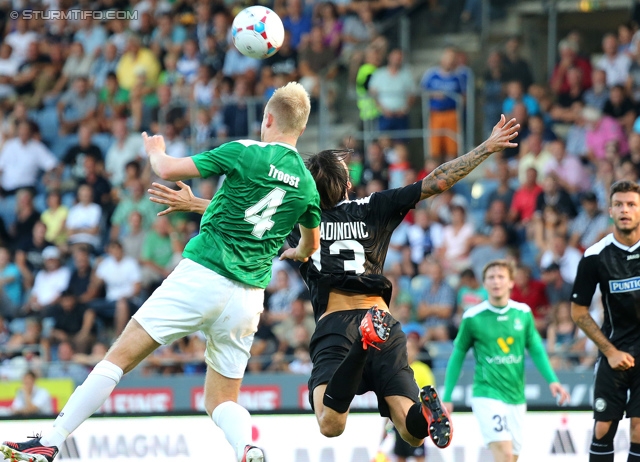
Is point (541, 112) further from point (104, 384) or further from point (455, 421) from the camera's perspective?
point (104, 384)

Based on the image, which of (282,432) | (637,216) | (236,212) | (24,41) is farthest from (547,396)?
(24,41)

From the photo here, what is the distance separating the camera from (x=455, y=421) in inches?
435

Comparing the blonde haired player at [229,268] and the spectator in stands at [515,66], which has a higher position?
the spectator in stands at [515,66]

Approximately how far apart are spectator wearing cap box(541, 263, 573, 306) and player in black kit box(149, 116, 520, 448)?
6680mm

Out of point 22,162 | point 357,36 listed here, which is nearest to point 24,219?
point 22,162

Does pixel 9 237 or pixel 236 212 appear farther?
pixel 9 237

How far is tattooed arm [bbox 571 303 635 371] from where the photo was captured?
8516mm

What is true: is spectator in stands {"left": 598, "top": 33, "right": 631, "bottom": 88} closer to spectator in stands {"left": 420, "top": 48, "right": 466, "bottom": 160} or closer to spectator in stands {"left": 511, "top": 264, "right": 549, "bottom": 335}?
spectator in stands {"left": 420, "top": 48, "right": 466, "bottom": 160}

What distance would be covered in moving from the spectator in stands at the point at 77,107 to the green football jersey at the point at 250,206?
12.8 m

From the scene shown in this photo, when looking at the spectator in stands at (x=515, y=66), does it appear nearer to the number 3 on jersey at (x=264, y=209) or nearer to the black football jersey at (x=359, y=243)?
the black football jersey at (x=359, y=243)

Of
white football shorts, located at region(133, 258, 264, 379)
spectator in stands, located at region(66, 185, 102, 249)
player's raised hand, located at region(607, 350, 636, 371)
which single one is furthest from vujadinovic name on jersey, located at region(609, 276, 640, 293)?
spectator in stands, located at region(66, 185, 102, 249)

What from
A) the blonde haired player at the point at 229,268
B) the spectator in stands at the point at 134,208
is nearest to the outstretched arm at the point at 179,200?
the blonde haired player at the point at 229,268

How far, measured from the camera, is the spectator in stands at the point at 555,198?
14.8 metres

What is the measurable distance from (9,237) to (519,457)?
1037cm
